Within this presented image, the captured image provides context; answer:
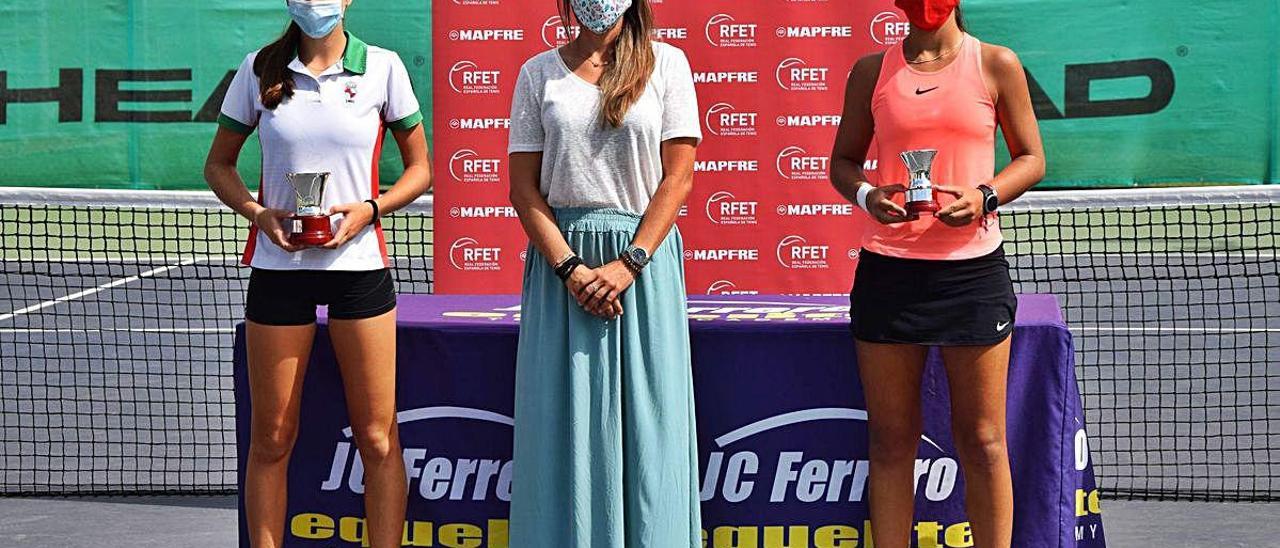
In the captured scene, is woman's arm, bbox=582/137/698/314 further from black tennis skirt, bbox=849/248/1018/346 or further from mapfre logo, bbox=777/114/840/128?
mapfre logo, bbox=777/114/840/128

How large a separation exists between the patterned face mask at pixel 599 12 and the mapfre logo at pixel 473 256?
2313 millimetres

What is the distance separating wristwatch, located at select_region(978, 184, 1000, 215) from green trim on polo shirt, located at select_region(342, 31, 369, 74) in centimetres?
161

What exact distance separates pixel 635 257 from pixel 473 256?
237 centimetres

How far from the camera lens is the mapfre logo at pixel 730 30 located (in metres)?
6.26

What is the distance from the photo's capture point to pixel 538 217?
160 inches

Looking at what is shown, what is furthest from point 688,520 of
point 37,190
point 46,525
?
point 37,190

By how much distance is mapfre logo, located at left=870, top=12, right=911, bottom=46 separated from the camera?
20.2ft

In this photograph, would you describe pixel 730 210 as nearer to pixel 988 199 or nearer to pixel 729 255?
pixel 729 255

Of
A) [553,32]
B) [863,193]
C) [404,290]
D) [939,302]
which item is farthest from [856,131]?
[404,290]

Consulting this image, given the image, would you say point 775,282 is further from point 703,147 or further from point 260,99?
point 260,99

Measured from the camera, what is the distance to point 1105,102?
13852 mm

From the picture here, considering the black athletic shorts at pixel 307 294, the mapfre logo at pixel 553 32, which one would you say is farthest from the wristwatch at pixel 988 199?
the mapfre logo at pixel 553 32

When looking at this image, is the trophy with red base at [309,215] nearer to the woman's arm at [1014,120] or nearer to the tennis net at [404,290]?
the woman's arm at [1014,120]

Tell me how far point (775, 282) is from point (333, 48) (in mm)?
2653
